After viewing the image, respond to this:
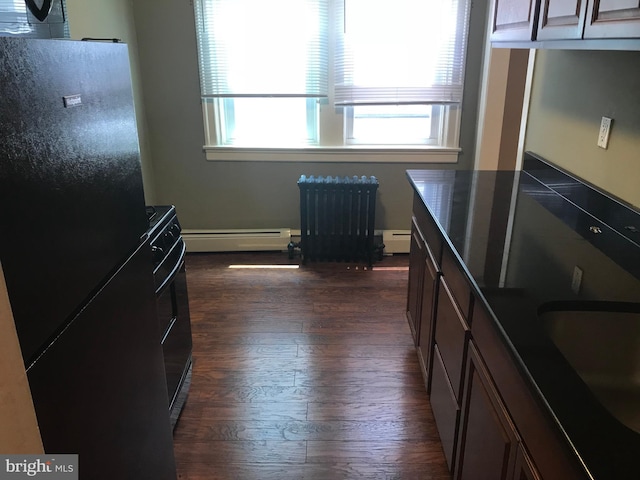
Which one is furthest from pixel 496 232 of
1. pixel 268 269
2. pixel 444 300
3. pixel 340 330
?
pixel 268 269

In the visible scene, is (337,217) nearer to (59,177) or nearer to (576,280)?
(576,280)

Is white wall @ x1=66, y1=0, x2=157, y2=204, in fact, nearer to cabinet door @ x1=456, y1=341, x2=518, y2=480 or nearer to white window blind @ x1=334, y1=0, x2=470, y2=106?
white window blind @ x1=334, y1=0, x2=470, y2=106

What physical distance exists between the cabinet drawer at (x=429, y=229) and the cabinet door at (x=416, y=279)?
52 millimetres

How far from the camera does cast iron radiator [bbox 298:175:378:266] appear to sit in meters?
3.76

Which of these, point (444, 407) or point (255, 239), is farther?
point (255, 239)

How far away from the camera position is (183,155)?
3.90 metres

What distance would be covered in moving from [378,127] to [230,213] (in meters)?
1.32

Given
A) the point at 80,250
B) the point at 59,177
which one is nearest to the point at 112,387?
the point at 80,250

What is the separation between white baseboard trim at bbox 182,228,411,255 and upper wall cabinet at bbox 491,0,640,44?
1.99 m

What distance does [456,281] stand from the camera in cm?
175

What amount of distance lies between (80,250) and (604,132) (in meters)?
1.92

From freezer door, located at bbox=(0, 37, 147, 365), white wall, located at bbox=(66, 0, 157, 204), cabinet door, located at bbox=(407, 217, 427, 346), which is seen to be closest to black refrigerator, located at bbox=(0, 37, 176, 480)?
freezer door, located at bbox=(0, 37, 147, 365)

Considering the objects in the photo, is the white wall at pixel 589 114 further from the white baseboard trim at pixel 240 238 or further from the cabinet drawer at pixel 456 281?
the white baseboard trim at pixel 240 238

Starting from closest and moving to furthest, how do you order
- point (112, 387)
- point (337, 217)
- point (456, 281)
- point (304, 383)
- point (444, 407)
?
point (112, 387) < point (456, 281) < point (444, 407) < point (304, 383) < point (337, 217)
